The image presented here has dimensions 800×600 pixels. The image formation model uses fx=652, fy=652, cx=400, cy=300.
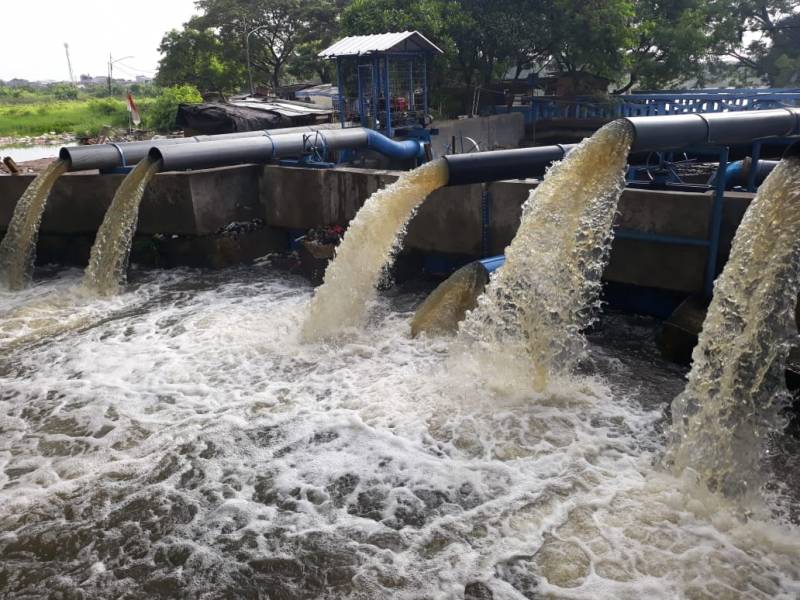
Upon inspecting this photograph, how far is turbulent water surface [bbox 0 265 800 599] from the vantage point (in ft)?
12.0

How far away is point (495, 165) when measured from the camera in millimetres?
7016

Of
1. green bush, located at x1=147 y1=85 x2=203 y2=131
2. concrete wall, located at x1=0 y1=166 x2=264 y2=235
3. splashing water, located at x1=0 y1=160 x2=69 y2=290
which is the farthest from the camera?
green bush, located at x1=147 y1=85 x2=203 y2=131

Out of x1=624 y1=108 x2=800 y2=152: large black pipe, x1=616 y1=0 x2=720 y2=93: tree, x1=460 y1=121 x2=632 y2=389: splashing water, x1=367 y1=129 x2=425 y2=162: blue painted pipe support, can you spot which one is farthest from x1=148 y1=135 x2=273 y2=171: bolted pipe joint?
x1=616 y1=0 x2=720 y2=93: tree

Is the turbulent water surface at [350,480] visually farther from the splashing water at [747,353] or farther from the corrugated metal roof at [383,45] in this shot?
the corrugated metal roof at [383,45]

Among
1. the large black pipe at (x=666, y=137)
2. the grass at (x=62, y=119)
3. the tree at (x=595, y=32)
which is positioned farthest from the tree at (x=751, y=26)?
the grass at (x=62, y=119)

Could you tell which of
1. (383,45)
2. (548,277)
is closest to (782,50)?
(383,45)

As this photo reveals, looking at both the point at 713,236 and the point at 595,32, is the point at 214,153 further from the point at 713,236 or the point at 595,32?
the point at 595,32

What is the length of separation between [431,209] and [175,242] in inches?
157

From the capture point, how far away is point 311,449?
4875 millimetres

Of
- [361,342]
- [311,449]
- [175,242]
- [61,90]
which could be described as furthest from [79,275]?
[61,90]

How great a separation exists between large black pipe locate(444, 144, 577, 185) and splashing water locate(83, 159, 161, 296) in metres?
4.16

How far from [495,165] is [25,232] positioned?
6.77m

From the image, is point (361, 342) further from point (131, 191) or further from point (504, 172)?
point (131, 191)

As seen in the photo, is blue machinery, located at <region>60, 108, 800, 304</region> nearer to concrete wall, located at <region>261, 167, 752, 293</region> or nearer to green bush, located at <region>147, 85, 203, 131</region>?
concrete wall, located at <region>261, 167, 752, 293</region>
